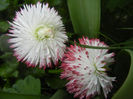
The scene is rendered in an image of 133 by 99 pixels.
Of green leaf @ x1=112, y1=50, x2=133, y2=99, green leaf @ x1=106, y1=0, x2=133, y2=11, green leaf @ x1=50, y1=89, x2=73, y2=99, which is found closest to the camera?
green leaf @ x1=112, y1=50, x2=133, y2=99

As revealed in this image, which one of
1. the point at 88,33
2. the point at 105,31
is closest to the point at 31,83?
the point at 88,33

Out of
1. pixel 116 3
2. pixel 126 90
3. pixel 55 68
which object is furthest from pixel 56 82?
pixel 116 3

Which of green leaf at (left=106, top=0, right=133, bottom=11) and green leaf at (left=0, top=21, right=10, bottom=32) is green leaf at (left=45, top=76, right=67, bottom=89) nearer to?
green leaf at (left=0, top=21, right=10, bottom=32)

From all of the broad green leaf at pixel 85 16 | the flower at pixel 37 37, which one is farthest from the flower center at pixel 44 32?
the broad green leaf at pixel 85 16

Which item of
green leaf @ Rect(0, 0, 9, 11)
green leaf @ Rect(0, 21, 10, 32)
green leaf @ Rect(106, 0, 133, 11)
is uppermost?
green leaf @ Rect(0, 0, 9, 11)

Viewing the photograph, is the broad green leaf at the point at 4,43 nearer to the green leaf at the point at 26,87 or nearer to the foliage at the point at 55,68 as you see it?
the foliage at the point at 55,68

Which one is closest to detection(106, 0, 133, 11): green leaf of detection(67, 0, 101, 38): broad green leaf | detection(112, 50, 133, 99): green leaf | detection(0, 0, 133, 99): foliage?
detection(0, 0, 133, 99): foliage

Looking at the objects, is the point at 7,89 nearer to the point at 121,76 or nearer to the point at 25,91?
the point at 25,91

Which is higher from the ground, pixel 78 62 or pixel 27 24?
pixel 27 24
